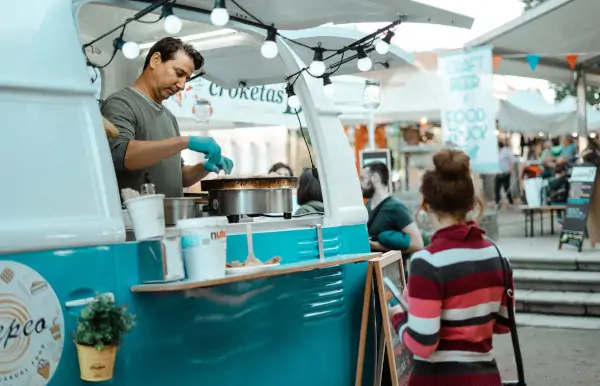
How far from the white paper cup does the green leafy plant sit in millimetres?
359

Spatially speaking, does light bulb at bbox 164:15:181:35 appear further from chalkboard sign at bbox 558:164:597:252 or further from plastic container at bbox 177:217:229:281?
chalkboard sign at bbox 558:164:597:252

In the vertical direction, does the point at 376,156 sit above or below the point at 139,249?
above

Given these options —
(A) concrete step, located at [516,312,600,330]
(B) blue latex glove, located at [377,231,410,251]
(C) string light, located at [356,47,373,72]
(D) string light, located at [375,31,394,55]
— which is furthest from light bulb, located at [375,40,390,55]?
(A) concrete step, located at [516,312,600,330]

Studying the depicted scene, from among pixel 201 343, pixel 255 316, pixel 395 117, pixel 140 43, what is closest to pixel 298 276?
pixel 255 316

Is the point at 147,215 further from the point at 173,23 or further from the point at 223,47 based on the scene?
the point at 223,47

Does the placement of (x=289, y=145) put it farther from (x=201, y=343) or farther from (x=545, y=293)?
(x=201, y=343)

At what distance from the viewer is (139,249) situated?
3072 millimetres

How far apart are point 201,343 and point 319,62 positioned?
180 centimetres

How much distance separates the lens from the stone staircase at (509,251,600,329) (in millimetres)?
8141

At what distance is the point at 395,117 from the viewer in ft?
44.3

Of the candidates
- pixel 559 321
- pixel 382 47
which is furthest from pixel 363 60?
pixel 559 321

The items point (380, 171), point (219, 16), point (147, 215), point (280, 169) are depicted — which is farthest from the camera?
point (280, 169)

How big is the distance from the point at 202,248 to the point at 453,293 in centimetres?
111

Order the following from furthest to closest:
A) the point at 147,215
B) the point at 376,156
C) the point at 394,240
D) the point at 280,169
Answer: the point at 376,156, the point at 280,169, the point at 394,240, the point at 147,215
